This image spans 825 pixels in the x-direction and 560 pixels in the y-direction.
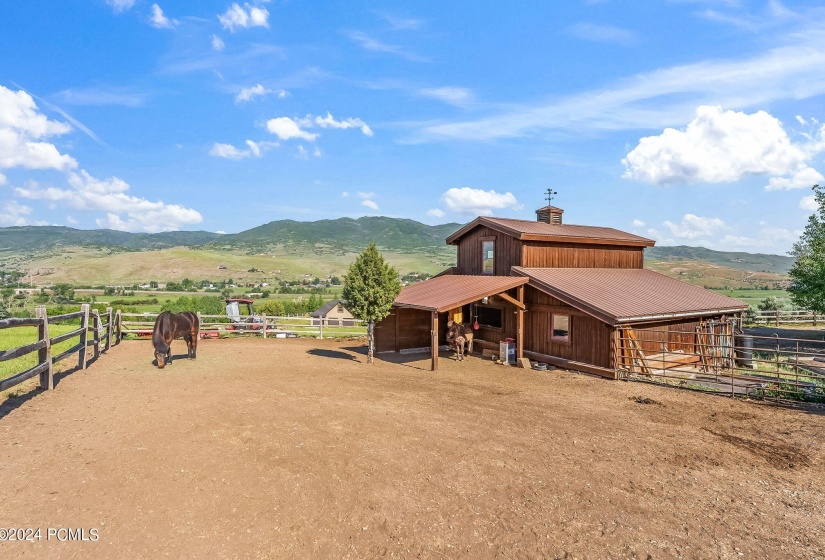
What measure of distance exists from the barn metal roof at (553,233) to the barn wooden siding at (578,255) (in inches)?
14.3

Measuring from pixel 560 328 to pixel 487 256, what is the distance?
19.6 feet

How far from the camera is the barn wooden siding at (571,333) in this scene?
54.5ft

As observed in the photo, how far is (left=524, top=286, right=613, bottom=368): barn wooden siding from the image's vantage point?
16.6 m

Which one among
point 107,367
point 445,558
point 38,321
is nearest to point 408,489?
point 445,558

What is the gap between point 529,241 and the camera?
21.0 m

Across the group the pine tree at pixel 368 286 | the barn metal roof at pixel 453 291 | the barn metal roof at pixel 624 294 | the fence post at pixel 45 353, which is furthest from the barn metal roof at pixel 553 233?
the fence post at pixel 45 353

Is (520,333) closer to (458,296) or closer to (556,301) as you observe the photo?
(556,301)

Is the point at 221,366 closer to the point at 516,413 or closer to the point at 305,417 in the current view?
the point at 305,417

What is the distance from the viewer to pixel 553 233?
72.7ft

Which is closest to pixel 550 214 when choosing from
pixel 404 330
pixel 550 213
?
pixel 550 213

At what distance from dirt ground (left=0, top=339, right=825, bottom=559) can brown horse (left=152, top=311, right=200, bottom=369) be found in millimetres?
3045

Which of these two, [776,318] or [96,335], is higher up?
[96,335]

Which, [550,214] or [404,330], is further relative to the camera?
[550,214]

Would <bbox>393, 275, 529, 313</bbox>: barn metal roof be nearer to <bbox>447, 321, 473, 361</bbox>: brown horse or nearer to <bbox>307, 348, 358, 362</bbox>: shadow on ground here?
<bbox>447, 321, 473, 361</bbox>: brown horse
